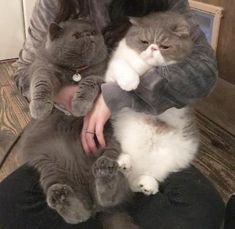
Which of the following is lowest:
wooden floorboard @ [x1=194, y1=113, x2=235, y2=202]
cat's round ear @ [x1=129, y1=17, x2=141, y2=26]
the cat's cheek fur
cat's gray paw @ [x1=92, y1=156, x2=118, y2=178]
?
wooden floorboard @ [x1=194, y1=113, x2=235, y2=202]

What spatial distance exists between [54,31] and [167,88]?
1.23 feet

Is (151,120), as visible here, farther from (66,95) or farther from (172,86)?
(66,95)

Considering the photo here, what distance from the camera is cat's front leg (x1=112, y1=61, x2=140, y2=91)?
3.59ft

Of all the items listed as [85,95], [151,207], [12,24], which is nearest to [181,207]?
[151,207]

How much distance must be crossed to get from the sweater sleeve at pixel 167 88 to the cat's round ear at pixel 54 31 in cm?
21

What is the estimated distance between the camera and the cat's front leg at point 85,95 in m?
1.09

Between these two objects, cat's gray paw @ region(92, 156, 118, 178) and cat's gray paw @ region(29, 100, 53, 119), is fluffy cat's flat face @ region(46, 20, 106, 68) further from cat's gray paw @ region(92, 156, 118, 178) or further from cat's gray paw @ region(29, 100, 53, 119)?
cat's gray paw @ region(92, 156, 118, 178)

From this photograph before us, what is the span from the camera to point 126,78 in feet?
3.62

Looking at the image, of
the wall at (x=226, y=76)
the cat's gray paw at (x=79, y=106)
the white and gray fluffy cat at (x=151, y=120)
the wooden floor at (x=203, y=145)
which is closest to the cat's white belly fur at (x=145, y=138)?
the white and gray fluffy cat at (x=151, y=120)

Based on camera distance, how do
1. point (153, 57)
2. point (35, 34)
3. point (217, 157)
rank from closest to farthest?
point (153, 57) < point (35, 34) < point (217, 157)

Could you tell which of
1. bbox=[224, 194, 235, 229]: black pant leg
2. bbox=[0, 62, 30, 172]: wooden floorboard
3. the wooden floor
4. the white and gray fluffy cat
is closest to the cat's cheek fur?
the white and gray fluffy cat

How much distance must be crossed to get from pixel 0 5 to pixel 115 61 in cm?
210

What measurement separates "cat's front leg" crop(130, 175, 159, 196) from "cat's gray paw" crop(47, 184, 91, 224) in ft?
0.72

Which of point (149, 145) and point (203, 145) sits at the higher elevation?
point (149, 145)
